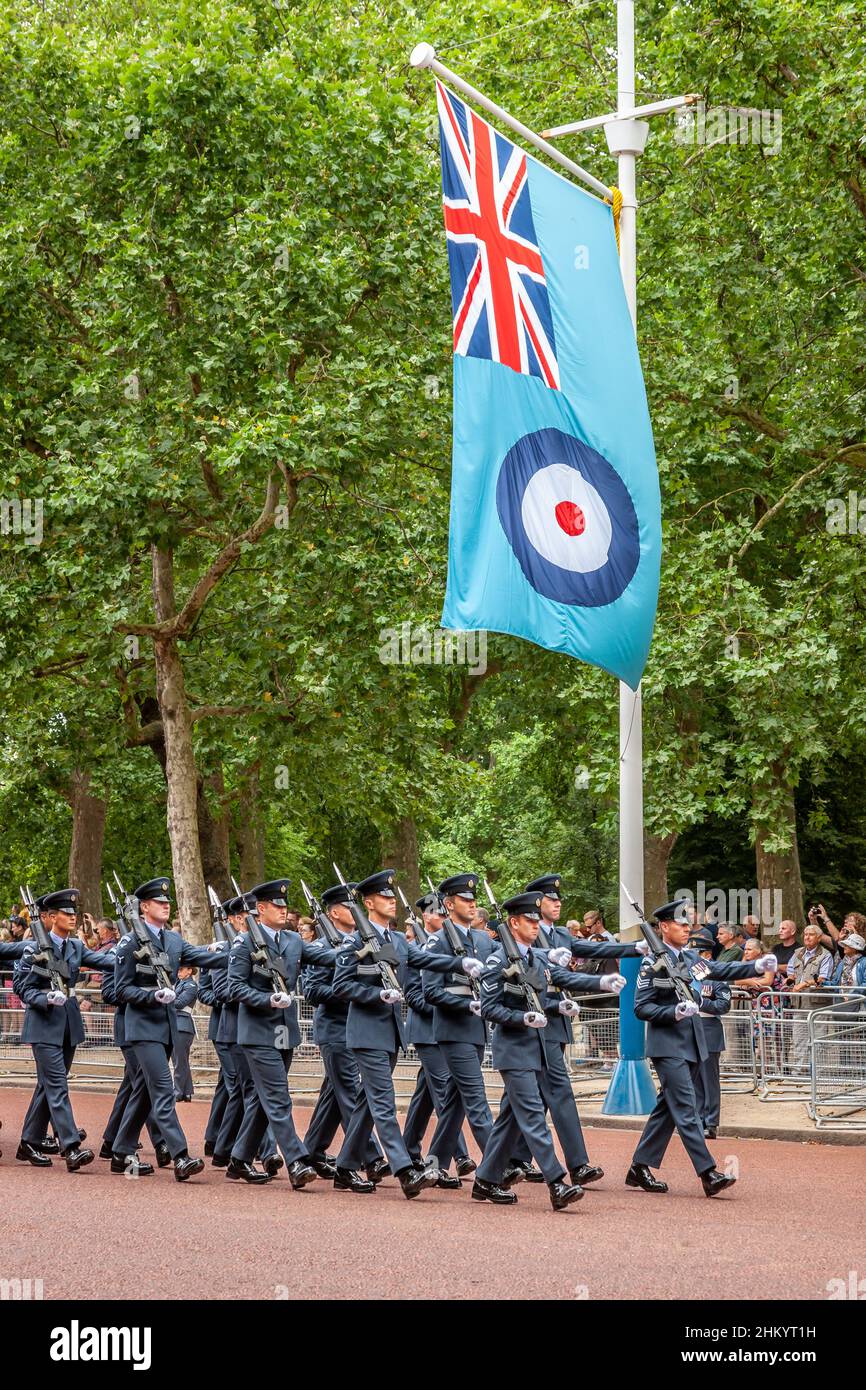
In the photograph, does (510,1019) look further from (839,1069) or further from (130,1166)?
(839,1069)

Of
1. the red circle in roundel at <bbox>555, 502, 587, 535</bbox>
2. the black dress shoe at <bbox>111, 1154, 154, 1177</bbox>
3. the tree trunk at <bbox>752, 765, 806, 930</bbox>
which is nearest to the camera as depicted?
the black dress shoe at <bbox>111, 1154, 154, 1177</bbox>

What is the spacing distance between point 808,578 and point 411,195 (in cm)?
748

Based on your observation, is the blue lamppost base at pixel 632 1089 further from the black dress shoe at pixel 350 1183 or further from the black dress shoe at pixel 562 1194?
the black dress shoe at pixel 562 1194

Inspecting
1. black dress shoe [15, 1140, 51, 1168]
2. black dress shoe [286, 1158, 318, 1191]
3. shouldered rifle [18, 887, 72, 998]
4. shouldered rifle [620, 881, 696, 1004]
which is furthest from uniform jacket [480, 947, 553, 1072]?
black dress shoe [15, 1140, 51, 1168]

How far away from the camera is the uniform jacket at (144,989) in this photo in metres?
13.1

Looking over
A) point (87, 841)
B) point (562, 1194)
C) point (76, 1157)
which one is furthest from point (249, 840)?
point (562, 1194)

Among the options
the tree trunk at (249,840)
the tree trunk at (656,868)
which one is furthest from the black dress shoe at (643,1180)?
→ the tree trunk at (249,840)

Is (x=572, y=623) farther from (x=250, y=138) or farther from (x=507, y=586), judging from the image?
(x=250, y=138)

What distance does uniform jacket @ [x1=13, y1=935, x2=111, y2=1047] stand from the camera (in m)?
13.8

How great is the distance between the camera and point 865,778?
3409cm

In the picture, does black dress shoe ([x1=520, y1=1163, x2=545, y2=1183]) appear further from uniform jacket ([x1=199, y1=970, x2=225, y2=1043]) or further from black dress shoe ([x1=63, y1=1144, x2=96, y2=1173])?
black dress shoe ([x1=63, y1=1144, x2=96, y2=1173])

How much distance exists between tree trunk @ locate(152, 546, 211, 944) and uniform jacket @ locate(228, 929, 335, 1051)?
454 inches

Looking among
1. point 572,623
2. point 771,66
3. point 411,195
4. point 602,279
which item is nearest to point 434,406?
point 411,195

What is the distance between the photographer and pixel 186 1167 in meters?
12.7
